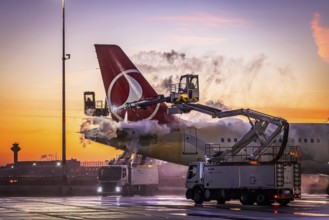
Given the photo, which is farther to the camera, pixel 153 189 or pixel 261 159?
pixel 153 189

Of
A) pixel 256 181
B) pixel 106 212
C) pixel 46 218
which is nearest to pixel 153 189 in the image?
pixel 256 181

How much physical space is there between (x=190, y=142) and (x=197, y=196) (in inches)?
341

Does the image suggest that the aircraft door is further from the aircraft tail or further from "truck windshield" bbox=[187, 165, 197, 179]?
"truck windshield" bbox=[187, 165, 197, 179]

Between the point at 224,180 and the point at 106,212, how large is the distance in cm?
1200

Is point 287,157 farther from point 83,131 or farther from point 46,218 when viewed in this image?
point 46,218

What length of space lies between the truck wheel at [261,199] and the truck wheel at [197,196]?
4.27 m

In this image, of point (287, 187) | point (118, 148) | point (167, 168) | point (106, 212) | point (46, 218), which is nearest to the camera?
point (46, 218)

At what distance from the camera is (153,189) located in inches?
2726

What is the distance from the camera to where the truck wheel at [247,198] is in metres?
48.7

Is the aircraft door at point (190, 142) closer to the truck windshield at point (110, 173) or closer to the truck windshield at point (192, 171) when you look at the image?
the truck windshield at point (192, 171)

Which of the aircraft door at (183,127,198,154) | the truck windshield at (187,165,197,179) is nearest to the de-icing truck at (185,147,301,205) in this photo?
the truck windshield at (187,165,197,179)

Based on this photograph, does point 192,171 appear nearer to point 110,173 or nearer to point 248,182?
point 248,182

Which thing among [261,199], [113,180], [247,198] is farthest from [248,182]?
[113,180]

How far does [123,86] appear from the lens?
61.3 meters
